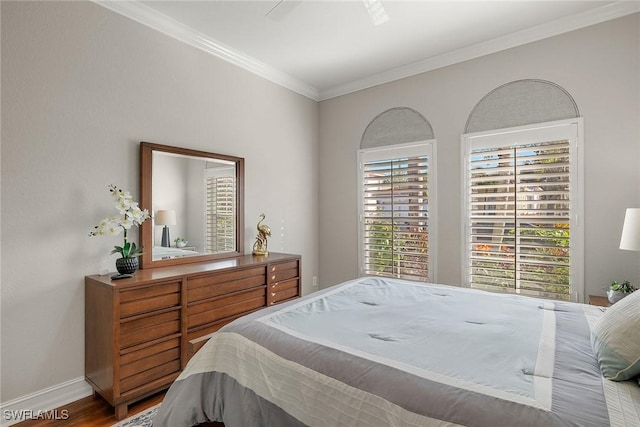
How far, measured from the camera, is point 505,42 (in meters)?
2.91

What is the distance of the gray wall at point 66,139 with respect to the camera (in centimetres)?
194

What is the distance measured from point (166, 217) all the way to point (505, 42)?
3403mm

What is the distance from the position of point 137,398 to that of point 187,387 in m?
0.89

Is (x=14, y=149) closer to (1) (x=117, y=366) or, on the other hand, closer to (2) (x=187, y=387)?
(1) (x=117, y=366)

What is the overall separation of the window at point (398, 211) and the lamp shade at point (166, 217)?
211 centimetres

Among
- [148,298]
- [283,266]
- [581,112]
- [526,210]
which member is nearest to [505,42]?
[581,112]

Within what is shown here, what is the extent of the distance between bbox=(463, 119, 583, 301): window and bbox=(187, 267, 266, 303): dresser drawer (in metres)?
2.04

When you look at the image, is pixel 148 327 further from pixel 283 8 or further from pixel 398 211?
pixel 398 211

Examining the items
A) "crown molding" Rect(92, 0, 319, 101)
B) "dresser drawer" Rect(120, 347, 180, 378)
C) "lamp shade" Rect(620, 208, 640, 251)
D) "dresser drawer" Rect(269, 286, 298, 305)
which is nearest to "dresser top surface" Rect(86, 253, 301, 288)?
"dresser drawer" Rect(269, 286, 298, 305)

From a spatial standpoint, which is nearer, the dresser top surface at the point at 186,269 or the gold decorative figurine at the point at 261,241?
the dresser top surface at the point at 186,269

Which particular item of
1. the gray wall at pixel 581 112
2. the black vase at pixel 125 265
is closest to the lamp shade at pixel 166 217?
the black vase at pixel 125 265

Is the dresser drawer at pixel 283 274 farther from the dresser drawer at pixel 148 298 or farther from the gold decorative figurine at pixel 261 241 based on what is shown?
the dresser drawer at pixel 148 298

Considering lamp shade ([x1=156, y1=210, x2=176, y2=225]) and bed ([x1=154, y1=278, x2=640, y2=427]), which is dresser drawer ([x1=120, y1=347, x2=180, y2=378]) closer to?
bed ([x1=154, y1=278, x2=640, y2=427])

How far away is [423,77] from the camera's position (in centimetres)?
342
